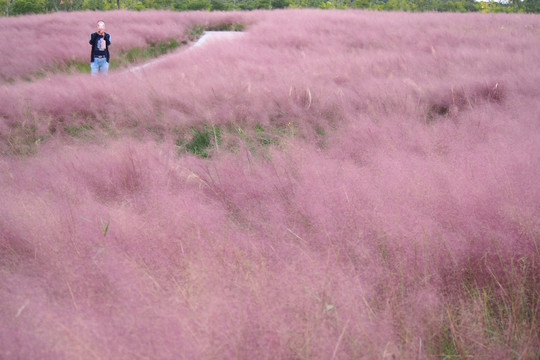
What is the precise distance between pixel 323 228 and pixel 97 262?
1094 mm

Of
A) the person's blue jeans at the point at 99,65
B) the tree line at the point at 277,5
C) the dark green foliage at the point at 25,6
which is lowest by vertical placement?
the person's blue jeans at the point at 99,65

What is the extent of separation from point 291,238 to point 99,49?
7318 millimetres

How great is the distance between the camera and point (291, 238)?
1.73 m

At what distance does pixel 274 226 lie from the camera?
5.99ft

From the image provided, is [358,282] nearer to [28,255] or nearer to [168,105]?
[28,255]

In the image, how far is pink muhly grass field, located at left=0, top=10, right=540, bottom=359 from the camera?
116 centimetres

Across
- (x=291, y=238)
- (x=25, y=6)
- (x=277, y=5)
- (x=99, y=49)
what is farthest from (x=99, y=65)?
(x=25, y=6)

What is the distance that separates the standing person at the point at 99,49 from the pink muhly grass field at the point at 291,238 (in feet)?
12.9

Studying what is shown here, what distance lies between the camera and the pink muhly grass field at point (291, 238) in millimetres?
1164

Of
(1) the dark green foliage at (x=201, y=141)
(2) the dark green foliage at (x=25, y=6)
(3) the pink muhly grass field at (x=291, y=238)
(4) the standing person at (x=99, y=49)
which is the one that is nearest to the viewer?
(3) the pink muhly grass field at (x=291, y=238)

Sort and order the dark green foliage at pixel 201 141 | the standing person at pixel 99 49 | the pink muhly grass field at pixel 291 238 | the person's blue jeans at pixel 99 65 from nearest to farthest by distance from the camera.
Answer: the pink muhly grass field at pixel 291 238 → the dark green foliage at pixel 201 141 → the standing person at pixel 99 49 → the person's blue jeans at pixel 99 65

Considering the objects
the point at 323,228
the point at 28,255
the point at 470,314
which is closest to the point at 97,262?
the point at 28,255

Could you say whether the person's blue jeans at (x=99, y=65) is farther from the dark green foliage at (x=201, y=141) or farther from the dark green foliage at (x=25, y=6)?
the dark green foliage at (x=25, y=6)

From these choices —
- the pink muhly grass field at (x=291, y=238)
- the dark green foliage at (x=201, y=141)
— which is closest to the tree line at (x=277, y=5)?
the dark green foliage at (x=201, y=141)
